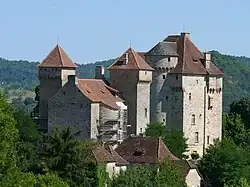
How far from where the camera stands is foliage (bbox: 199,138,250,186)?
86562 millimetres

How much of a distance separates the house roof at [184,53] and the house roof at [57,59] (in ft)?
28.6

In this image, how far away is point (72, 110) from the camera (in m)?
88.4

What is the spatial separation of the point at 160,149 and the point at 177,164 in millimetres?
2920

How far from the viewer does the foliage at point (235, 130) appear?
110 m

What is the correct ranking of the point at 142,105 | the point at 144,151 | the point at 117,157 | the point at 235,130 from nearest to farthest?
the point at 117,157
the point at 144,151
the point at 142,105
the point at 235,130

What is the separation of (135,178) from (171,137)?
25.0 m

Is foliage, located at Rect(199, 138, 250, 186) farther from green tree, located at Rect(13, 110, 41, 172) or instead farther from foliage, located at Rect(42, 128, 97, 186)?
foliage, located at Rect(42, 128, 97, 186)

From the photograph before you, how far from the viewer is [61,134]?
242 ft

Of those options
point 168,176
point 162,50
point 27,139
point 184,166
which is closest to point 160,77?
point 162,50

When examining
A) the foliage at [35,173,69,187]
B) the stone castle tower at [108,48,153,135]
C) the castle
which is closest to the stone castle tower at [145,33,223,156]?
the castle

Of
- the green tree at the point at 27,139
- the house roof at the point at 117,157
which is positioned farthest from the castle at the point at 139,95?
the house roof at the point at 117,157

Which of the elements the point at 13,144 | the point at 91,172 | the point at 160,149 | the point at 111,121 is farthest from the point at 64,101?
the point at 13,144

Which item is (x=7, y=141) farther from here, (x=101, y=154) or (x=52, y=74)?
(x=52, y=74)

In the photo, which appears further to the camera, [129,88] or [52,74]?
[129,88]
